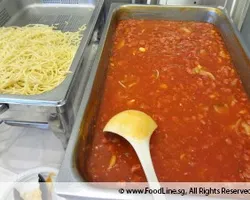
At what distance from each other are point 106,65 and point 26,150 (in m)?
0.53

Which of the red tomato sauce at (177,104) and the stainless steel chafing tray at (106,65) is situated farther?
the red tomato sauce at (177,104)

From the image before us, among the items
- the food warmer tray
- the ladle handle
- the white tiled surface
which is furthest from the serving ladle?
the white tiled surface

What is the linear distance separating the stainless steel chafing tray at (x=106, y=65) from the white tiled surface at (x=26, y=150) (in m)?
0.40

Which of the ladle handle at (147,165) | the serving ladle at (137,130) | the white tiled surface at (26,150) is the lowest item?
Answer: the white tiled surface at (26,150)

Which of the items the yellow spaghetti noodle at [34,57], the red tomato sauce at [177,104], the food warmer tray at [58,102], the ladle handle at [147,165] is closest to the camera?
the ladle handle at [147,165]

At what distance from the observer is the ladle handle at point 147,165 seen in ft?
2.03

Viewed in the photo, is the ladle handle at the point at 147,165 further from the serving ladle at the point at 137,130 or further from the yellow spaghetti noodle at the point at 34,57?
the yellow spaghetti noodle at the point at 34,57

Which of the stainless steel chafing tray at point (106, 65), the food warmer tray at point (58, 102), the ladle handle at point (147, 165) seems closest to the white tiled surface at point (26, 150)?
the food warmer tray at point (58, 102)

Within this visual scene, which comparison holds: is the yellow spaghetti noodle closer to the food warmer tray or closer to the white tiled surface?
the food warmer tray

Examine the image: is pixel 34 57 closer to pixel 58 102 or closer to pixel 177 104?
pixel 58 102

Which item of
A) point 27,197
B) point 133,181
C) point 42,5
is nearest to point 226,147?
point 133,181

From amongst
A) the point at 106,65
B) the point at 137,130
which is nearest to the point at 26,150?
the point at 106,65

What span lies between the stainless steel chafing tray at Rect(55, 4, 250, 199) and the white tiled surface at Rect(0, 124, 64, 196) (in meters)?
0.40

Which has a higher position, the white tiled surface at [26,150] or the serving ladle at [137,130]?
the serving ladle at [137,130]
